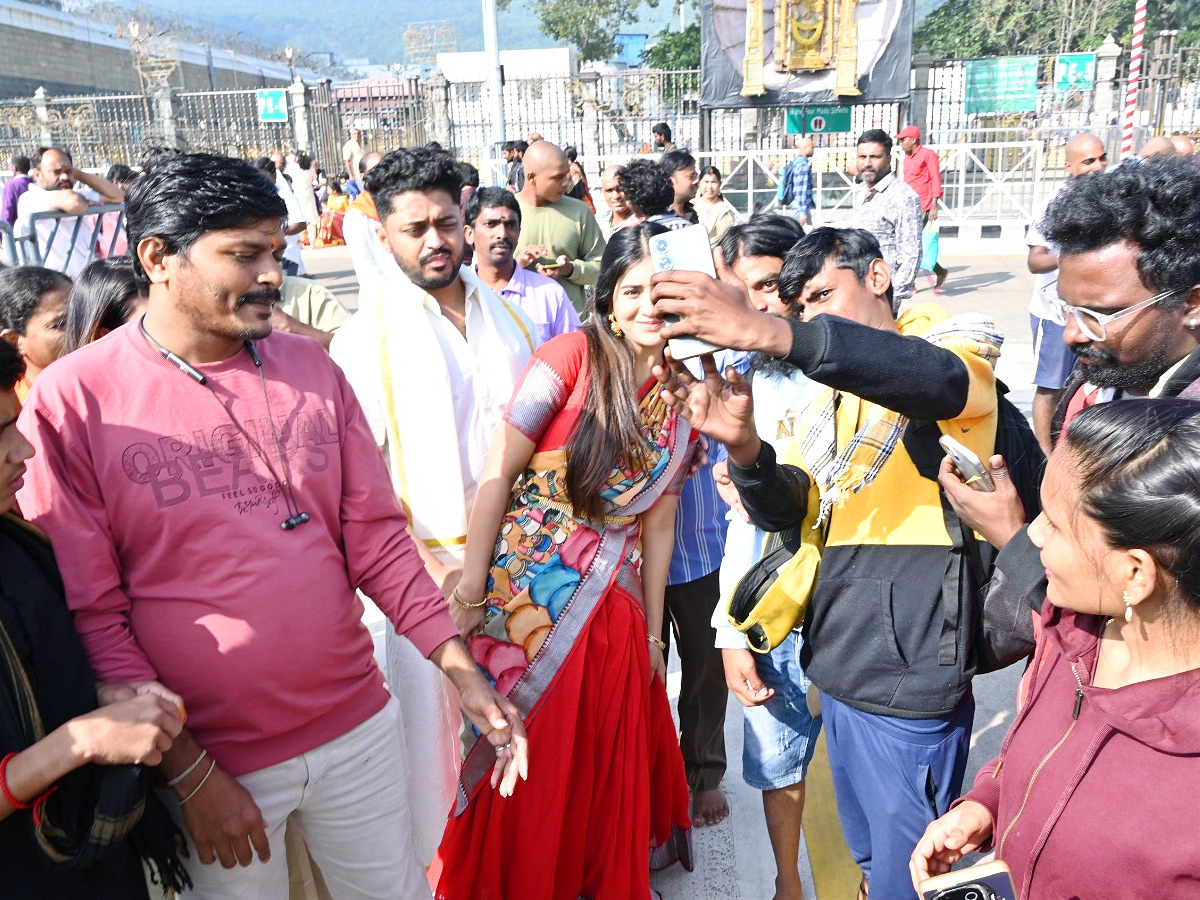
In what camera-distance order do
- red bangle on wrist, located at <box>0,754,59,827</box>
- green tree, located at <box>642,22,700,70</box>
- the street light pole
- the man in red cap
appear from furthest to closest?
green tree, located at <box>642,22,700,70</box> → the street light pole → the man in red cap → red bangle on wrist, located at <box>0,754,59,827</box>

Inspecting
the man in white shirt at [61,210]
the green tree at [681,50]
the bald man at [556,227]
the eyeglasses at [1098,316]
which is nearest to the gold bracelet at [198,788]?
the eyeglasses at [1098,316]

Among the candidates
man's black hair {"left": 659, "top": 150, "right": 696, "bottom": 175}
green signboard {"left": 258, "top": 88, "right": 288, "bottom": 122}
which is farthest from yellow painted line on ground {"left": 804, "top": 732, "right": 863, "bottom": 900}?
green signboard {"left": 258, "top": 88, "right": 288, "bottom": 122}

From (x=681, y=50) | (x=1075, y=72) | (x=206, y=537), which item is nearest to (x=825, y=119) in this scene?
(x=1075, y=72)

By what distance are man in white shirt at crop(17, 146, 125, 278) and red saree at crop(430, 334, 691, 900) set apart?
4.91 m

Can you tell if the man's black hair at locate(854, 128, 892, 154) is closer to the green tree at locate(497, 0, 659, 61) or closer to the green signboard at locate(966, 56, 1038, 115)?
the green signboard at locate(966, 56, 1038, 115)

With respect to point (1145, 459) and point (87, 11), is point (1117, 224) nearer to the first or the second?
point (1145, 459)

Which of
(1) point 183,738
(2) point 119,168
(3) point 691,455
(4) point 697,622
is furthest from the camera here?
(2) point 119,168

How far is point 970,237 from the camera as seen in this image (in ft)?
52.3

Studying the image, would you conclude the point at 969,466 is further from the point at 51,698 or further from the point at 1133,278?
the point at 51,698

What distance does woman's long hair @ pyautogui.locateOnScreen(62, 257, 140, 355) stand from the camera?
2723 mm

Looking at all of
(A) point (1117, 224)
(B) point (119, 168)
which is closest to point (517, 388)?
(A) point (1117, 224)

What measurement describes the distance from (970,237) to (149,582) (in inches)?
634

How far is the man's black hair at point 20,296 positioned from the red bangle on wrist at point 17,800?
5.88ft

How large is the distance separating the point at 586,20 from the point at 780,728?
43.4m
